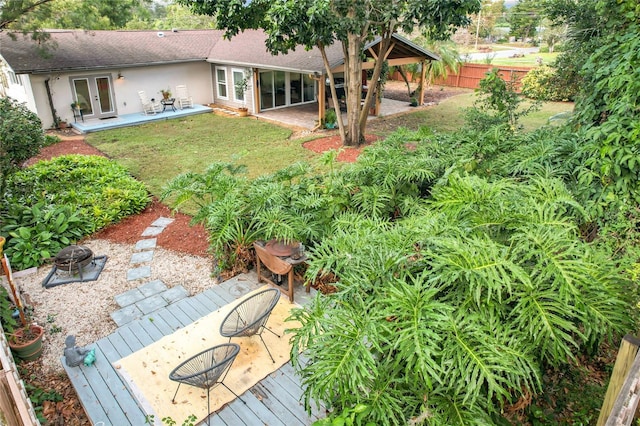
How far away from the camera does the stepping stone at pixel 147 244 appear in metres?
7.08

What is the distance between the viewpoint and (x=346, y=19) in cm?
974

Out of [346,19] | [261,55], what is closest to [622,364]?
[346,19]

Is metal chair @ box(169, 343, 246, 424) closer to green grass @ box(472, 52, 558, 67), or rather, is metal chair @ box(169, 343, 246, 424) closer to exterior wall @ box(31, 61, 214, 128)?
exterior wall @ box(31, 61, 214, 128)

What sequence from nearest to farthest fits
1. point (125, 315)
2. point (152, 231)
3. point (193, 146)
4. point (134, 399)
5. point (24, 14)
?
1. point (134, 399)
2. point (125, 315)
3. point (152, 231)
4. point (24, 14)
5. point (193, 146)

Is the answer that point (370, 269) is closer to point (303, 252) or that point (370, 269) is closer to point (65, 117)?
point (303, 252)

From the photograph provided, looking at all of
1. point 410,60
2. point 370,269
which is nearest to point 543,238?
point 370,269

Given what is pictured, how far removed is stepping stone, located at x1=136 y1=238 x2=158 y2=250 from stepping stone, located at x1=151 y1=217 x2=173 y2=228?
586 mm

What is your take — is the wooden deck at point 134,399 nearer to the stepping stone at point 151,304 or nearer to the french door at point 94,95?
the stepping stone at point 151,304

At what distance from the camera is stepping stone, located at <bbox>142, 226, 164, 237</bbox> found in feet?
24.7

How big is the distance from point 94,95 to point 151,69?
250 cm

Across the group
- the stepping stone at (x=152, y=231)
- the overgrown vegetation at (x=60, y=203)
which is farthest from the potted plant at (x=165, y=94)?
the stepping stone at (x=152, y=231)

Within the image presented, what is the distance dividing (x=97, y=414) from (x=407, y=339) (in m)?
3.05

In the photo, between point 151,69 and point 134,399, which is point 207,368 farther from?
point 151,69

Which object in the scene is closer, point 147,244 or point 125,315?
point 125,315
